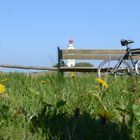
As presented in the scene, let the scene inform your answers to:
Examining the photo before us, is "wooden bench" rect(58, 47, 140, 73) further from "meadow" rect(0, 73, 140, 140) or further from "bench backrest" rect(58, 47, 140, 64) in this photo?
"meadow" rect(0, 73, 140, 140)

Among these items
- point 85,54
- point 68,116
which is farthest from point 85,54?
point 68,116

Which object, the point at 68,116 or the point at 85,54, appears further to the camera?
the point at 85,54

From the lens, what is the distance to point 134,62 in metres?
11.0

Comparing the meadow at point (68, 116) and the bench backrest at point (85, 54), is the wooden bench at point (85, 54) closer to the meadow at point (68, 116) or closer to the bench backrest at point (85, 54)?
the bench backrest at point (85, 54)

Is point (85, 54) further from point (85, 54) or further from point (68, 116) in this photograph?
point (68, 116)

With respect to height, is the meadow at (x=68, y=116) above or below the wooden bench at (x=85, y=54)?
below

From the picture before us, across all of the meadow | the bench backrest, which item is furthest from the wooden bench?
the meadow

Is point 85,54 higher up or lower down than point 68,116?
higher up

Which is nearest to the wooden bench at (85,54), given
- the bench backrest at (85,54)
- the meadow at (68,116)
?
the bench backrest at (85,54)

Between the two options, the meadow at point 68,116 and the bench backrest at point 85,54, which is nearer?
the meadow at point 68,116

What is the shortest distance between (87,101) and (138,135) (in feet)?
3.31

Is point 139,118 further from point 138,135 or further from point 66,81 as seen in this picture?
point 66,81

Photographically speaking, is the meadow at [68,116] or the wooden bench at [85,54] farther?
the wooden bench at [85,54]

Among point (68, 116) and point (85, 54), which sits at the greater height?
point (85, 54)
